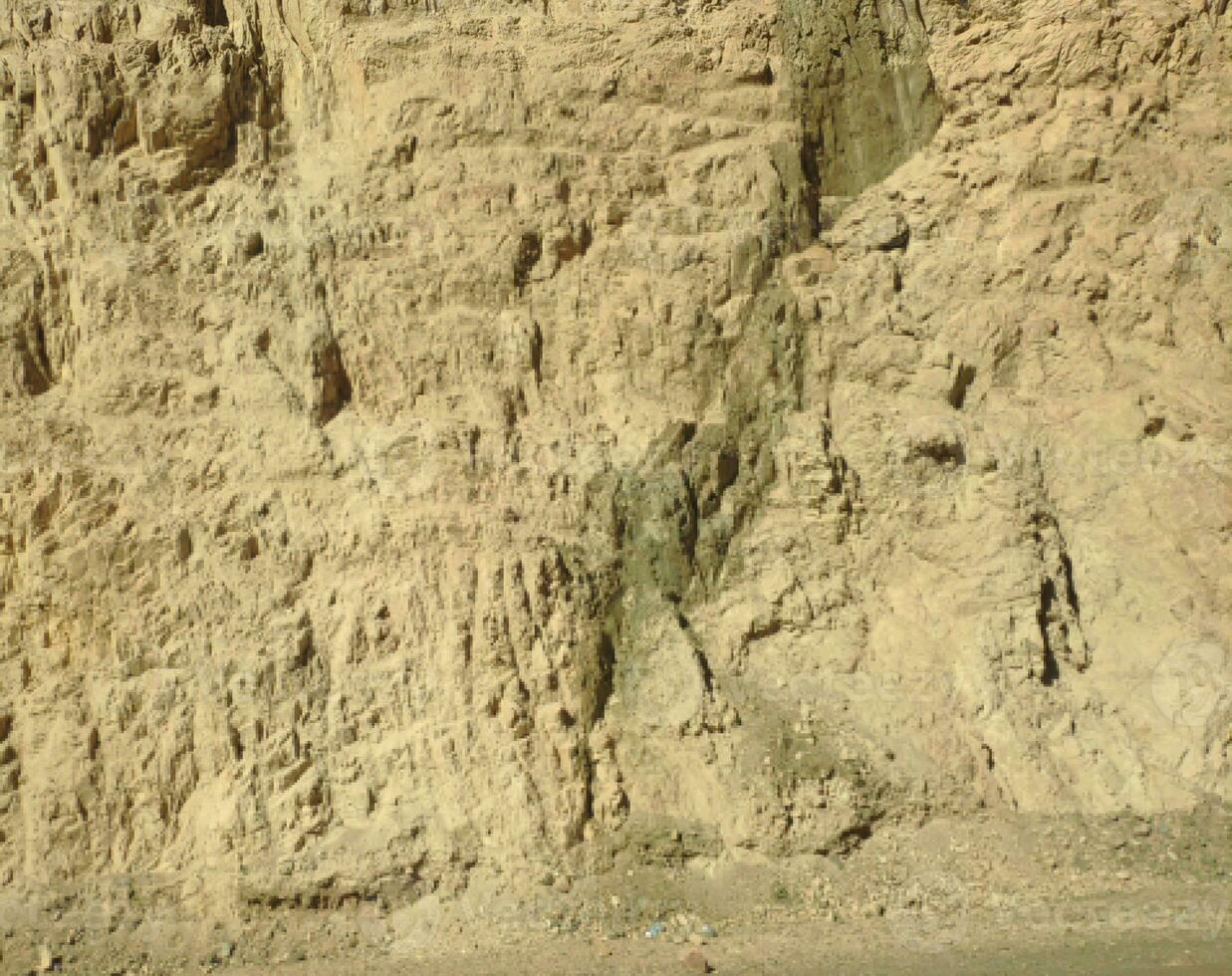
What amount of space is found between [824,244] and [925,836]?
4828 millimetres

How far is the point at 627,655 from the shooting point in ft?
33.7

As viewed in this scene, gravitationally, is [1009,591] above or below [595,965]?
above

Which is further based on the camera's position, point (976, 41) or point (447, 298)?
point (976, 41)

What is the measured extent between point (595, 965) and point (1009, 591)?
4.03m

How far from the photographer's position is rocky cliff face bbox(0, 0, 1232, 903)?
978 centimetres

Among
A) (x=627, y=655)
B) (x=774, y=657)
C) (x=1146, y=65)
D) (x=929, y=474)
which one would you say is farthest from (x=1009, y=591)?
(x=1146, y=65)

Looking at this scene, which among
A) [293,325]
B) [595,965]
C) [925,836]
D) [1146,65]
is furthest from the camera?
[1146,65]

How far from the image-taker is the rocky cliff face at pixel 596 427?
978cm

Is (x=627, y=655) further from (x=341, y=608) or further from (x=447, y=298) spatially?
(x=447, y=298)

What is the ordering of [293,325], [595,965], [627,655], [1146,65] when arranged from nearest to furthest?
[595,965], [627,655], [293,325], [1146,65]

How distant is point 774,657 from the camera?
1043 centimetres

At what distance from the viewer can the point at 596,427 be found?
10992mm

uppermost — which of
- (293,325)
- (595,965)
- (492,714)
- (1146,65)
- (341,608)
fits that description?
(1146,65)

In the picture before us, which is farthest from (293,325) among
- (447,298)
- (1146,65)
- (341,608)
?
(1146,65)
